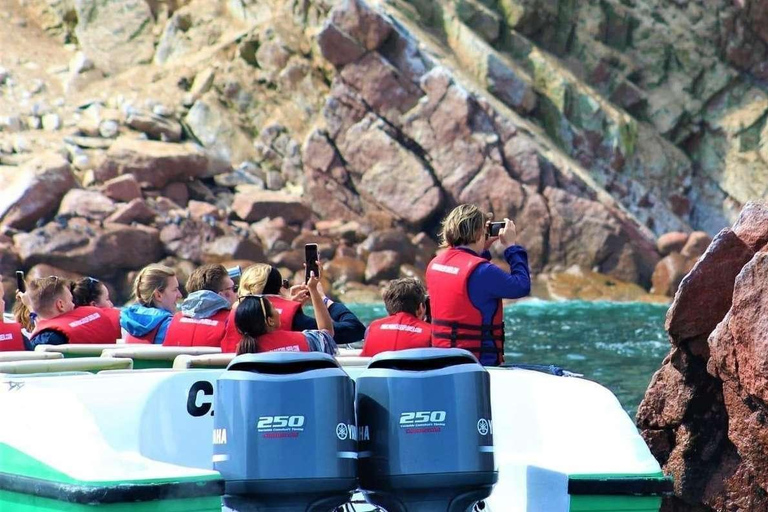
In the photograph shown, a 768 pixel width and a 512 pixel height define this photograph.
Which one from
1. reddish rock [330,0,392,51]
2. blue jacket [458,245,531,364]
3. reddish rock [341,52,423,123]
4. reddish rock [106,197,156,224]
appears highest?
reddish rock [330,0,392,51]

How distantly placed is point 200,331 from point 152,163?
28.3m

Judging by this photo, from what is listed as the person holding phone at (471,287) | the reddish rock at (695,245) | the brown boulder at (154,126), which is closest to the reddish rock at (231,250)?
the brown boulder at (154,126)

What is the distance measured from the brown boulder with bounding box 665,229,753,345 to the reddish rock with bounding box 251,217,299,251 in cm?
2634

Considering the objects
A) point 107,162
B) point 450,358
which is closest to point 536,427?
point 450,358

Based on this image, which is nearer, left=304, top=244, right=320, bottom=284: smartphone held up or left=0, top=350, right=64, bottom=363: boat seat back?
left=0, top=350, right=64, bottom=363: boat seat back

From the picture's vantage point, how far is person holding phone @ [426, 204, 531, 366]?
19.7ft

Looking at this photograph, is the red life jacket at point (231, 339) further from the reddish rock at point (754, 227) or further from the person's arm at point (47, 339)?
the reddish rock at point (754, 227)

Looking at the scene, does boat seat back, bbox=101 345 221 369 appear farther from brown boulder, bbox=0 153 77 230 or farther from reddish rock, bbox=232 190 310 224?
reddish rock, bbox=232 190 310 224

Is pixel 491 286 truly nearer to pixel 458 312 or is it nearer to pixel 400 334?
pixel 458 312

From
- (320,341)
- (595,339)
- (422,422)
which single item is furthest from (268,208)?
(422,422)

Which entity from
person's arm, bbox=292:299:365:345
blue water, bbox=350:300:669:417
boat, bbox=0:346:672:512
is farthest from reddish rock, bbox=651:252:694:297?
boat, bbox=0:346:672:512

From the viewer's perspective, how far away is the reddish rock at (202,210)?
109 feet

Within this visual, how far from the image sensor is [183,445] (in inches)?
202

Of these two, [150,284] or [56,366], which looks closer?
[56,366]
